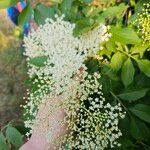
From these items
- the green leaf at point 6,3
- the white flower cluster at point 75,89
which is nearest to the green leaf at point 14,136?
the white flower cluster at point 75,89

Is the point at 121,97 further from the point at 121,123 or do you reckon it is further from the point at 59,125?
the point at 59,125

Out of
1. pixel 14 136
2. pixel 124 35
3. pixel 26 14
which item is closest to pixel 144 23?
pixel 124 35

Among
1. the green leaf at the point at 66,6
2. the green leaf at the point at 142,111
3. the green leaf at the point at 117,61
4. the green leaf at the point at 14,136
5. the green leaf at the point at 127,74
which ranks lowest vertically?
the green leaf at the point at 14,136

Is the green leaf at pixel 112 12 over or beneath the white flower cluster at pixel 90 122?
over

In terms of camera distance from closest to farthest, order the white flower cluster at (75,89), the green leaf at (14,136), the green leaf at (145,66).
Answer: the white flower cluster at (75,89)
the green leaf at (145,66)
the green leaf at (14,136)

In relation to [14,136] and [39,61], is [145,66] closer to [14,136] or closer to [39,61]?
[39,61]

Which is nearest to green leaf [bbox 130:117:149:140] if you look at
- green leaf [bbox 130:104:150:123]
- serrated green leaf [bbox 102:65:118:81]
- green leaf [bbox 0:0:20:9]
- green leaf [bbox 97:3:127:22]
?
green leaf [bbox 130:104:150:123]

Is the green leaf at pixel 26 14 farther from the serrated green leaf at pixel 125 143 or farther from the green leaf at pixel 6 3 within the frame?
the serrated green leaf at pixel 125 143

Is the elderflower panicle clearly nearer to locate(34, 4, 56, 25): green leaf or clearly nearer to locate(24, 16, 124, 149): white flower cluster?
locate(24, 16, 124, 149): white flower cluster
